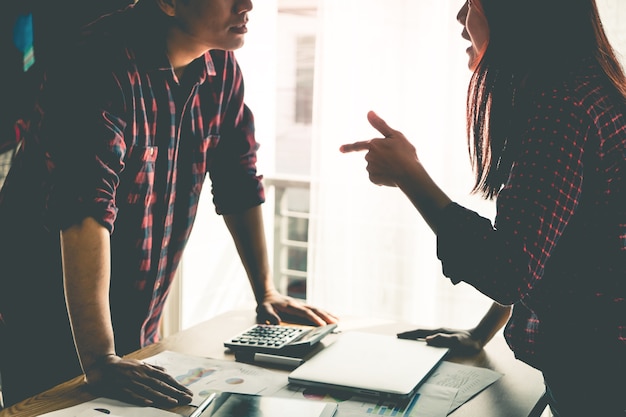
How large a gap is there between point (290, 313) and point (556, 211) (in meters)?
0.72

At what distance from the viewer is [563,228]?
0.81 m

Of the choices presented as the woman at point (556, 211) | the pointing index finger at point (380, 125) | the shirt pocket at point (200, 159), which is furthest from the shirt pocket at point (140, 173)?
the woman at point (556, 211)

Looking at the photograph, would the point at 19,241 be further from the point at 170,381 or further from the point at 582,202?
the point at 582,202

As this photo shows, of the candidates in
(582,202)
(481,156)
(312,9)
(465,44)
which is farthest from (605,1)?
(582,202)

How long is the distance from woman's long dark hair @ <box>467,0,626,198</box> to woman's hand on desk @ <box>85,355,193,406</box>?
60cm

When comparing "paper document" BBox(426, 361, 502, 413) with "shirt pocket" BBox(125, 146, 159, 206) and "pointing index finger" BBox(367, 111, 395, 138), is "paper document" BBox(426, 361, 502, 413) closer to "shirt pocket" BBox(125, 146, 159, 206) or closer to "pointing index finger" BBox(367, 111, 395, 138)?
"pointing index finger" BBox(367, 111, 395, 138)

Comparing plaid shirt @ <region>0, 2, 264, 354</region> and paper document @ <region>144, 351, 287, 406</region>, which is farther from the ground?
plaid shirt @ <region>0, 2, 264, 354</region>

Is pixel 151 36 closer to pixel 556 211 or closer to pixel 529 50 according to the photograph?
pixel 529 50

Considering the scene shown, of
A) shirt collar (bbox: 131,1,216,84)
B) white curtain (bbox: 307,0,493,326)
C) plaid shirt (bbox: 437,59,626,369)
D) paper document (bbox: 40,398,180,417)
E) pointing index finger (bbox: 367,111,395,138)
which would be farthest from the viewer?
white curtain (bbox: 307,0,493,326)

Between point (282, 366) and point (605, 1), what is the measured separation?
1.65m

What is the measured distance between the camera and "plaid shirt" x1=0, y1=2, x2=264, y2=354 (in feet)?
3.71

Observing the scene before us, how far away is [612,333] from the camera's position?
0.84 m

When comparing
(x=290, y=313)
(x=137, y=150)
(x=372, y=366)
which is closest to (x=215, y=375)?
(x=372, y=366)

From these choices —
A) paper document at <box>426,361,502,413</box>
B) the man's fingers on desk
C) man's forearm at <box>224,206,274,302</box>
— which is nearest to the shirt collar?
man's forearm at <box>224,206,274,302</box>
